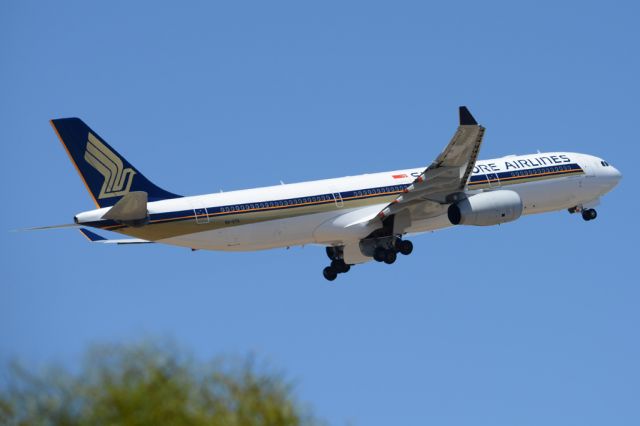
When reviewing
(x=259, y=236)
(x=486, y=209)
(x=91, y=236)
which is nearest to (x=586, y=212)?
(x=486, y=209)

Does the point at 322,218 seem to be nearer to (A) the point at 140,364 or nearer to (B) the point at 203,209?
(B) the point at 203,209

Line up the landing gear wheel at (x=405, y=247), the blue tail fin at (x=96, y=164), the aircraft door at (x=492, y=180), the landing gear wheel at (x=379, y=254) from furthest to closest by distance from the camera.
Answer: the aircraft door at (x=492, y=180)
the landing gear wheel at (x=379, y=254)
the landing gear wheel at (x=405, y=247)
the blue tail fin at (x=96, y=164)

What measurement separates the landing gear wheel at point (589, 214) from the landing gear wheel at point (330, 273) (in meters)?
13.1

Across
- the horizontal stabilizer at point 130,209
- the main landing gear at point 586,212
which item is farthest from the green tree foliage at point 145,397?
the main landing gear at point 586,212

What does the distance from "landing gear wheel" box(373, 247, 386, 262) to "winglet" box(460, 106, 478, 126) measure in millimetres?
7959

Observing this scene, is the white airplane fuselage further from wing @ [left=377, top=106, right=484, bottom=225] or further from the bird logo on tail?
the bird logo on tail

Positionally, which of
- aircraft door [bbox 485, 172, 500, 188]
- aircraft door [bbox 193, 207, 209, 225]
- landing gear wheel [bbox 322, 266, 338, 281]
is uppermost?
aircraft door [bbox 485, 172, 500, 188]

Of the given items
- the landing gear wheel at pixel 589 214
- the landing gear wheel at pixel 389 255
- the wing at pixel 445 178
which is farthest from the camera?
the landing gear wheel at pixel 589 214

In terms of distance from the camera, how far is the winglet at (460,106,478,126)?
49812 mm

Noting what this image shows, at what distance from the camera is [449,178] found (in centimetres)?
5262

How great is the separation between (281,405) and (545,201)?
115 feet

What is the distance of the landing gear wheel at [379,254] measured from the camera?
55.0 m

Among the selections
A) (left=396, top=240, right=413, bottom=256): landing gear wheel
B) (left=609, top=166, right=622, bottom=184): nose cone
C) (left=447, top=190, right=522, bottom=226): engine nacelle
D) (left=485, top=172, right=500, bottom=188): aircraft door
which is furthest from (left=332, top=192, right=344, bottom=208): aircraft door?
(left=609, top=166, right=622, bottom=184): nose cone

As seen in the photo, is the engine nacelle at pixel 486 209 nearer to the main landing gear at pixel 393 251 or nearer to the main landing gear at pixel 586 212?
the main landing gear at pixel 393 251
